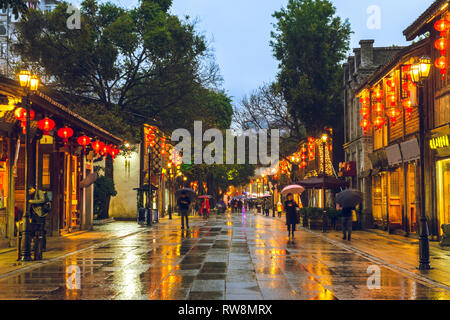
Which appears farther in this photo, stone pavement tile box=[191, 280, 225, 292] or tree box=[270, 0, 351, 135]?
tree box=[270, 0, 351, 135]

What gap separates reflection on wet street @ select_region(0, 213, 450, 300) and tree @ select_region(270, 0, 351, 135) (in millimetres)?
24239

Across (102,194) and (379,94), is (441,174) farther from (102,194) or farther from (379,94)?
(102,194)

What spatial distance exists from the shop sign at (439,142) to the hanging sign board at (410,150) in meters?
2.23

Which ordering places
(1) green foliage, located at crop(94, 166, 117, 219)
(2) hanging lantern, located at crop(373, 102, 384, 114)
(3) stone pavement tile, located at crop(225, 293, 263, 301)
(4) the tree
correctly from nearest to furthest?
(3) stone pavement tile, located at crop(225, 293, 263, 301), (2) hanging lantern, located at crop(373, 102, 384, 114), (1) green foliage, located at crop(94, 166, 117, 219), (4) the tree

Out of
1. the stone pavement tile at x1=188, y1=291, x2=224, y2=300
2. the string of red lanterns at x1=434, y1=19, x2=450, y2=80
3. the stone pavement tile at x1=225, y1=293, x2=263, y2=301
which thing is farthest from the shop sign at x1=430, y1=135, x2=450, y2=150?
the stone pavement tile at x1=188, y1=291, x2=224, y2=300

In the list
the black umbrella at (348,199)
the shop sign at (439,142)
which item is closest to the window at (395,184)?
the black umbrella at (348,199)

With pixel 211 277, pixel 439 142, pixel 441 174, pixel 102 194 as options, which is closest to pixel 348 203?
pixel 441 174

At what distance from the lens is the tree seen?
4141 cm

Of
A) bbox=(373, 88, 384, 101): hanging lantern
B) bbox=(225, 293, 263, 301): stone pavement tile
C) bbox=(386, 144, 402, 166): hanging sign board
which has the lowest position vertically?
bbox=(225, 293, 263, 301): stone pavement tile

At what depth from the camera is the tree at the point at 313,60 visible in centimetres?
4141

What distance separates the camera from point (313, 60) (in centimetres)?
4203

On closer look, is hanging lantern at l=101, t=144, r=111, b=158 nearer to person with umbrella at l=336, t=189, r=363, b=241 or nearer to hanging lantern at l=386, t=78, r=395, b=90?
person with umbrella at l=336, t=189, r=363, b=241

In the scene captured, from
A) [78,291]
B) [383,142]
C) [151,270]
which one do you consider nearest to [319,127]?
[383,142]
